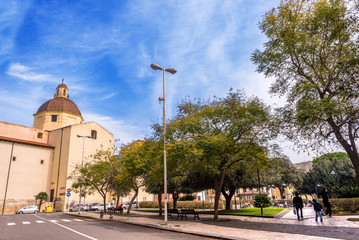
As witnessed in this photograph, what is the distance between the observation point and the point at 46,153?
52.9 m

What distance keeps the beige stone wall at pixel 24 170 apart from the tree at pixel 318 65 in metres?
49.4

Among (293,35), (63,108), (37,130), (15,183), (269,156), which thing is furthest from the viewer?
(63,108)

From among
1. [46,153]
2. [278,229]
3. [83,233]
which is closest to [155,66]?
[83,233]

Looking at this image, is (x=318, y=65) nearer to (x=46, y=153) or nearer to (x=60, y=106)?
(x=46, y=153)

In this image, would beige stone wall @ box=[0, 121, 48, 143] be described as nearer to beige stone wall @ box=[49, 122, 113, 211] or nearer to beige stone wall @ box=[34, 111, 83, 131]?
beige stone wall @ box=[49, 122, 113, 211]

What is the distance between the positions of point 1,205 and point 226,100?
4610 centimetres

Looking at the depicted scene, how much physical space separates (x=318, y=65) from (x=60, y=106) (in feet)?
193

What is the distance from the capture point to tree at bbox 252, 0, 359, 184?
12227mm

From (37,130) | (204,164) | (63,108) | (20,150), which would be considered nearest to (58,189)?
(20,150)

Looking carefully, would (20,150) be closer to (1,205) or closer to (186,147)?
(1,205)

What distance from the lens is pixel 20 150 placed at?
48.2m

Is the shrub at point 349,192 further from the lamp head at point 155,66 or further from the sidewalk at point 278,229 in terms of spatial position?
the lamp head at point 155,66

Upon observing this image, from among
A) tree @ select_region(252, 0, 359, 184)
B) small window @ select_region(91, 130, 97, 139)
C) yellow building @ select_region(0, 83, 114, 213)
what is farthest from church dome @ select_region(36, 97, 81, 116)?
tree @ select_region(252, 0, 359, 184)

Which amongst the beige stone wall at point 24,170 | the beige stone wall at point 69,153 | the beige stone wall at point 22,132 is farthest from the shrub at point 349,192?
the beige stone wall at point 22,132
